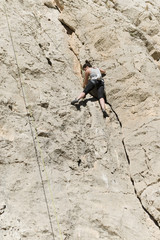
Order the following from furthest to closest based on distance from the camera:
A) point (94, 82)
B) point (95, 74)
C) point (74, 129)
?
1. point (95, 74)
2. point (94, 82)
3. point (74, 129)

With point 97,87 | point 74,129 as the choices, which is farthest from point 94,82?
point 74,129

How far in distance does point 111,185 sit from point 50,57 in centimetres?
356

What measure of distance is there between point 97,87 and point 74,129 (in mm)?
1610

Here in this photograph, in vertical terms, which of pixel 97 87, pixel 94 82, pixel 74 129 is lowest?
pixel 74 129

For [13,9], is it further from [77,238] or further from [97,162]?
[77,238]

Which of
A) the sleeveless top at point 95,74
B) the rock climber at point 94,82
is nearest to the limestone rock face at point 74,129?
the rock climber at point 94,82

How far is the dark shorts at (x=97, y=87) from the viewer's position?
702cm

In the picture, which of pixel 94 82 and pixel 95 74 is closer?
pixel 94 82

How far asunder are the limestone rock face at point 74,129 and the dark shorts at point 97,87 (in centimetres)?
22

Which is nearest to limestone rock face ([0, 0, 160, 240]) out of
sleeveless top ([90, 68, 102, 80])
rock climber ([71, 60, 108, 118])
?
rock climber ([71, 60, 108, 118])

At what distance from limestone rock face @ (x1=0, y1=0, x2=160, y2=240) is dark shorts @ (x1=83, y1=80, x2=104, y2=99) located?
0.22 m

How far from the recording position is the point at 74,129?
19.9 ft

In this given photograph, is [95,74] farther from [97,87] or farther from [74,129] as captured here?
[74,129]

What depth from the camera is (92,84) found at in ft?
23.2
